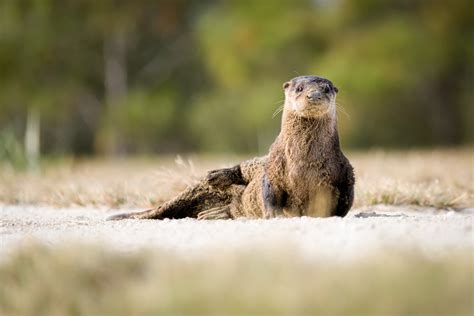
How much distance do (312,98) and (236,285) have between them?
2.59 meters

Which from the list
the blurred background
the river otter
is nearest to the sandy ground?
the river otter

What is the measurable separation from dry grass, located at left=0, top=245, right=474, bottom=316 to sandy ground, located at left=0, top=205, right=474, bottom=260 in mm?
230

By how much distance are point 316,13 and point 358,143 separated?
150 inches

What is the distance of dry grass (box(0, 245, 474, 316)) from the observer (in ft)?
10.1

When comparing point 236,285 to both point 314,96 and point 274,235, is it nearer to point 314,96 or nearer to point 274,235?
point 274,235

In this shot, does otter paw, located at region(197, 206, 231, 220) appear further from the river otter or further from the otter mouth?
the otter mouth

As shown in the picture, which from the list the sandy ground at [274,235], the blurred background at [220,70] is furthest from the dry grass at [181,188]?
the blurred background at [220,70]

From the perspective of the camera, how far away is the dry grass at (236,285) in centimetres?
308

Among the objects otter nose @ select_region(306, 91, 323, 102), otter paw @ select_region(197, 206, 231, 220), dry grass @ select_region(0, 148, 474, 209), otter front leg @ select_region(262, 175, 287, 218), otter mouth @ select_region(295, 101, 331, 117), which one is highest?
otter nose @ select_region(306, 91, 323, 102)

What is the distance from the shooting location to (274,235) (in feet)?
14.4

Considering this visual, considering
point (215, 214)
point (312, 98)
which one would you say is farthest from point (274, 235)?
point (215, 214)

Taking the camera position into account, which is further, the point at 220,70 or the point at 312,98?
the point at 220,70

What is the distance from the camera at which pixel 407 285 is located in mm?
3203

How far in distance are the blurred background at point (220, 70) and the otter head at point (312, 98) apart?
1537 cm
